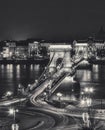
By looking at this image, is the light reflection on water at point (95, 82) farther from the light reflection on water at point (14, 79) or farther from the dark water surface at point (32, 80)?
the light reflection on water at point (14, 79)

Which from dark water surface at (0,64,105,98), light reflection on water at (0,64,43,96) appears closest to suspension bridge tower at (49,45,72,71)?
dark water surface at (0,64,105,98)

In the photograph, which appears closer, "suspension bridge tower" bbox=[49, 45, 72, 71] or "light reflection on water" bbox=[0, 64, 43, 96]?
"light reflection on water" bbox=[0, 64, 43, 96]

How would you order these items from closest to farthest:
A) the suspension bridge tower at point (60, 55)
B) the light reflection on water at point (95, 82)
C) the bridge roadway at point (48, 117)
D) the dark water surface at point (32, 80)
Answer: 1. the bridge roadway at point (48, 117)
2. the light reflection on water at point (95, 82)
3. the dark water surface at point (32, 80)
4. the suspension bridge tower at point (60, 55)

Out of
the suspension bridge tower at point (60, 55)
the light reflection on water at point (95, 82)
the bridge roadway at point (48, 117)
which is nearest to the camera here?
the bridge roadway at point (48, 117)

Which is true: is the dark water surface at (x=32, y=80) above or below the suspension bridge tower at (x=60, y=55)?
below

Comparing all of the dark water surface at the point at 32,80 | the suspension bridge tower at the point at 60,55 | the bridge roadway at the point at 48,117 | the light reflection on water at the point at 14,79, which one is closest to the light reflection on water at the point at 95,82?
the dark water surface at the point at 32,80

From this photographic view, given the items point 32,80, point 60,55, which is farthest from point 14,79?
point 60,55

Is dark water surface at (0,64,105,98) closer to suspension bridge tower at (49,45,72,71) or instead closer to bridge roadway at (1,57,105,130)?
suspension bridge tower at (49,45,72,71)

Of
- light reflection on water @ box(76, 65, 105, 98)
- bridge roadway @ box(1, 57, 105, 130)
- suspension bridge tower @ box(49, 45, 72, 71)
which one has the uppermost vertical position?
→ suspension bridge tower @ box(49, 45, 72, 71)

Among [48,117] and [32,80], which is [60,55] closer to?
[32,80]

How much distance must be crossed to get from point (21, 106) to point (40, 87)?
6.09 m

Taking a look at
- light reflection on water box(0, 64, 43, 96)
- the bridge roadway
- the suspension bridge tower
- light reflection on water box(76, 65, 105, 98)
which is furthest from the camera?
the suspension bridge tower

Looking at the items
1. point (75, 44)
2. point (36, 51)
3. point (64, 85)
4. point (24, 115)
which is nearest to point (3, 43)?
point (36, 51)

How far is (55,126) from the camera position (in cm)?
1181
